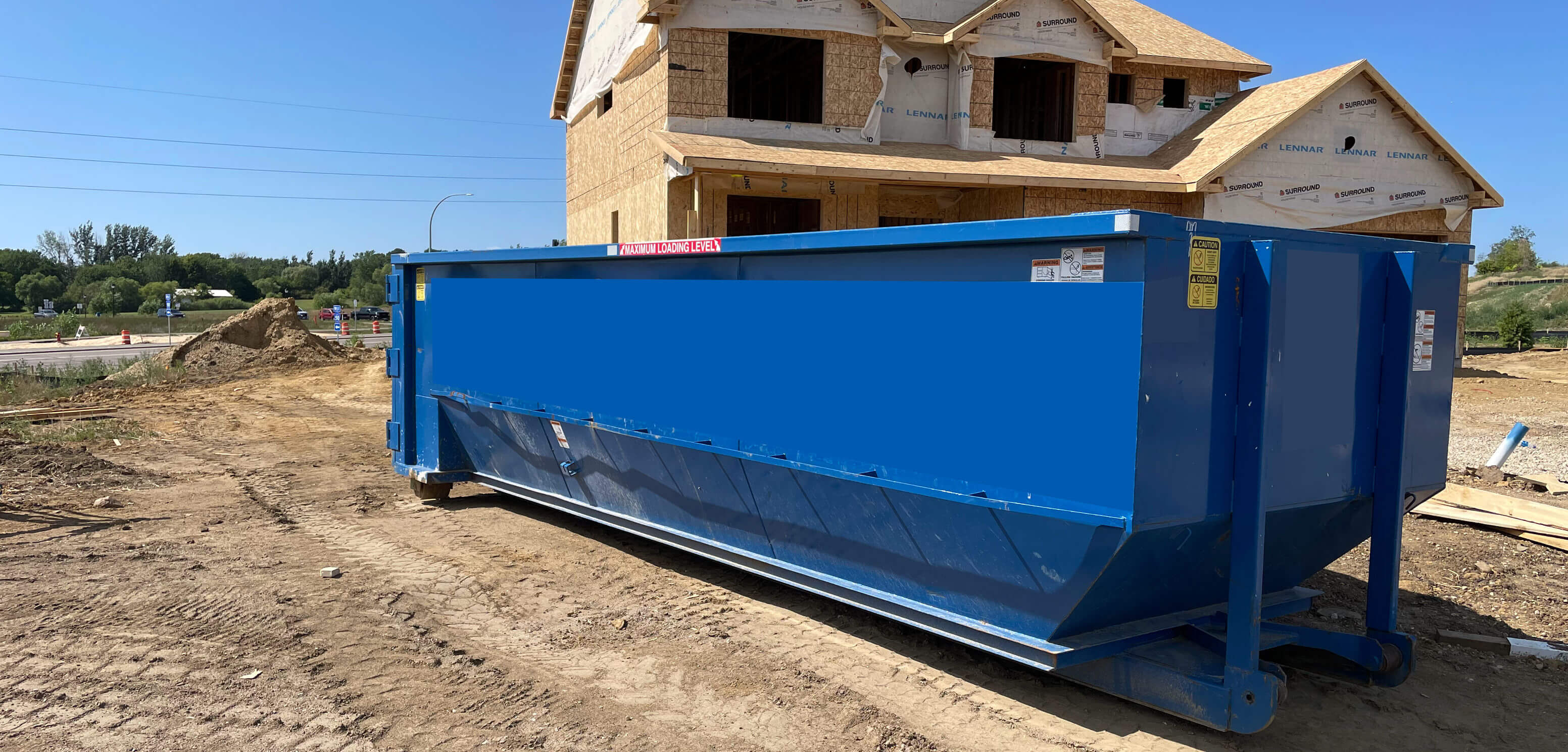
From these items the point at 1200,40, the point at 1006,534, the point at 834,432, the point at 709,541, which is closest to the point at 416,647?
the point at 709,541

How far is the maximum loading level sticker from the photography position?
4141 millimetres

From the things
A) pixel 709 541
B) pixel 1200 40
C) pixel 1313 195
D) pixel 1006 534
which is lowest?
pixel 709 541

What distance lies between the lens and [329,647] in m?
5.47

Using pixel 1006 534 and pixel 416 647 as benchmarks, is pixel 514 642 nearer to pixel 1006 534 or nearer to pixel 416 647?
pixel 416 647

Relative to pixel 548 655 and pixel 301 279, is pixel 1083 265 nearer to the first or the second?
pixel 548 655

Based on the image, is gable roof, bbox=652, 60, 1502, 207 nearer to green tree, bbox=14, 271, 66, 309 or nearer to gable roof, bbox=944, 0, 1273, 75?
gable roof, bbox=944, 0, 1273, 75

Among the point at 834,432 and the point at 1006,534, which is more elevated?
the point at 834,432

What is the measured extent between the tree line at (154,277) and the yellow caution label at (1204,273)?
8807 centimetres

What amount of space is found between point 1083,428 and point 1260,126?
18011 millimetres

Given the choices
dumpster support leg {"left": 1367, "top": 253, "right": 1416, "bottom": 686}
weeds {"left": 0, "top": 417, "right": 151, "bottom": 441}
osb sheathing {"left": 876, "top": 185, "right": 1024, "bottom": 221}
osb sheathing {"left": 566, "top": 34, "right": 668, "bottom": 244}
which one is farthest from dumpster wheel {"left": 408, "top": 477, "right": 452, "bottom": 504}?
osb sheathing {"left": 876, "top": 185, "right": 1024, "bottom": 221}

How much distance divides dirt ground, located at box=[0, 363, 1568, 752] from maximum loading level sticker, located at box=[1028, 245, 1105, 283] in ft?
6.65

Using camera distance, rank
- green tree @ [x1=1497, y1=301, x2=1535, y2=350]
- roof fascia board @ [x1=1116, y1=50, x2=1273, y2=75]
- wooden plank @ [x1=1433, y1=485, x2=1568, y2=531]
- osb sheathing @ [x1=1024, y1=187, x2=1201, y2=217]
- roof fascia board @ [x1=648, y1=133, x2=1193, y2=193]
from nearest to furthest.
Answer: wooden plank @ [x1=1433, y1=485, x2=1568, y2=531] < roof fascia board @ [x1=648, y1=133, x2=1193, y2=193] < osb sheathing @ [x1=1024, y1=187, x2=1201, y2=217] < roof fascia board @ [x1=1116, y1=50, x2=1273, y2=75] < green tree @ [x1=1497, y1=301, x2=1535, y2=350]

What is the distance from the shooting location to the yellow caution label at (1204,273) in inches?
163

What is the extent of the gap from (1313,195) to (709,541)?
60.0 ft
